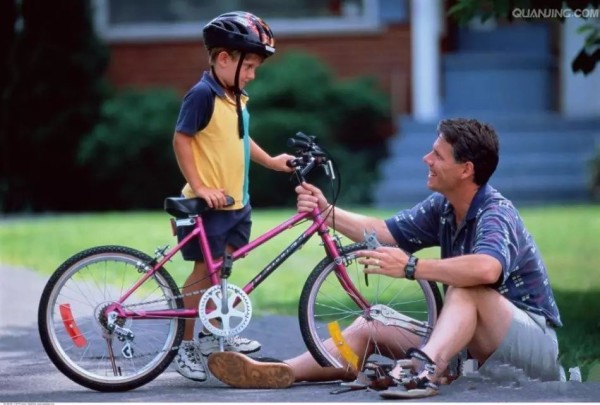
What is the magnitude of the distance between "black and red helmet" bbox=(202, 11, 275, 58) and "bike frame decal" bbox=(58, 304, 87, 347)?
125 cm

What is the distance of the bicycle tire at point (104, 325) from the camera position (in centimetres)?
561

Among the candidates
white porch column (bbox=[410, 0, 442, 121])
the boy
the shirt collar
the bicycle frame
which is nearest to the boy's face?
the boy

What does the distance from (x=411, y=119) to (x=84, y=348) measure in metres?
11.9

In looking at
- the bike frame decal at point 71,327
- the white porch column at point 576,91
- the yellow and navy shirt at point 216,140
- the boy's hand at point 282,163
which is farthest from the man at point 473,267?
the white porch column at point 576,91

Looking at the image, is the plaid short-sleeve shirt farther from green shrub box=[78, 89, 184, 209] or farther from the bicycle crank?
green shrub box=[78, 89, 184, 209]

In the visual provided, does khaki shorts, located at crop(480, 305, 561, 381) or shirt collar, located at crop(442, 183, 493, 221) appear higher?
shirt collar, located at crop(442, 183, 493, 221)

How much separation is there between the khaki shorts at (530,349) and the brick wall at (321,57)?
1234cm

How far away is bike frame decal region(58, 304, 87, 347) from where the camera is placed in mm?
5676

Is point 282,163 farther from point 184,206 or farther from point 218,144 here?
point 184,206

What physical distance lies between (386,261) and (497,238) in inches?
17.3

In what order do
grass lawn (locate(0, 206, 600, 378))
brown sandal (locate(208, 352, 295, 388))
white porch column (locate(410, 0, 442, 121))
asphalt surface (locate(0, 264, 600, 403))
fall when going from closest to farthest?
1. asphalt surface (locate(0, 264, 600, 403))
2. brown sandal (locate(208, 352, 295, 388))
3. grass lawn (locate(0, 206, 600, 378))
4. white porch column (locate(410, 0, 442, 121))

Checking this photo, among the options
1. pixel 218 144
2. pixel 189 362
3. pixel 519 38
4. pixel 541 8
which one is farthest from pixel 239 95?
pixel 519 38

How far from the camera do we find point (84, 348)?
19.0ft

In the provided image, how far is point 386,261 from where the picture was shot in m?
5.43
